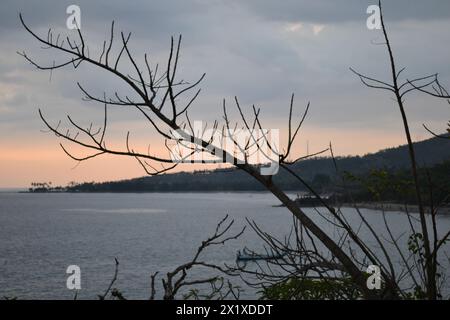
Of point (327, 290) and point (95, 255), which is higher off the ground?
point (327, 290)

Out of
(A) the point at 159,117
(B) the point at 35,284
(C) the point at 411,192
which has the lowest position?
(B) the point at 35,284

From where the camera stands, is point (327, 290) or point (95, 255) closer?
point (327, 290)

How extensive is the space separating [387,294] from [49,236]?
2972 inches

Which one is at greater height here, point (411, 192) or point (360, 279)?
point (411, 192)

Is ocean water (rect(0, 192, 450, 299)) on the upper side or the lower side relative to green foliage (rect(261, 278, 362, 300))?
lower

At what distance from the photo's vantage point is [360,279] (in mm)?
2318

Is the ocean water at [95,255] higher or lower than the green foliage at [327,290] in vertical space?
lower

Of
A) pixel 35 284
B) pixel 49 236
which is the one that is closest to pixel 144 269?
pixel 35 284

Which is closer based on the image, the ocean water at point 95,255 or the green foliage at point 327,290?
the green foliage at point 327,290

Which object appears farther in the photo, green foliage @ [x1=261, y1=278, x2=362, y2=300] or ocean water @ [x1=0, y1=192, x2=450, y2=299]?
ocean water @ [x1=0, y1=192, x2=450, y2=299]
